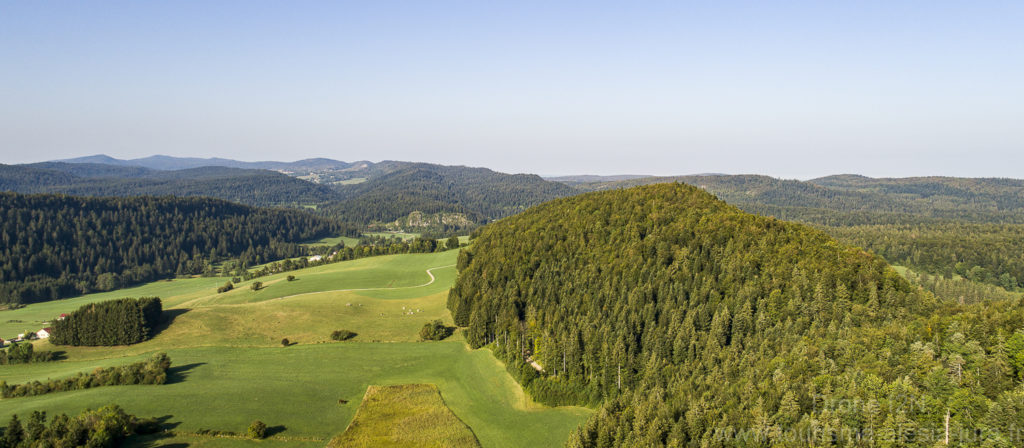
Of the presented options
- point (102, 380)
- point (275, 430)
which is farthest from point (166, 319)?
point (275, 430)

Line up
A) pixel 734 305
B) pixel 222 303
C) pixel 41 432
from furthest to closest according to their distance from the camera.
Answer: pixel 222 303, pixel 734 305, pixel 41 432

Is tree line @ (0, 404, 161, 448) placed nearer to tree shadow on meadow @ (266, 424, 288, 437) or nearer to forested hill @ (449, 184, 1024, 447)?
tree shadow on meadow @ (266, 424, 288, 437)

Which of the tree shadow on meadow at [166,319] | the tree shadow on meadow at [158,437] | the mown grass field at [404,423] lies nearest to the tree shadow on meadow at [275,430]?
the mown grass field at [404,423]

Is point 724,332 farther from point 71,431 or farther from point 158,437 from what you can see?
point 71,431

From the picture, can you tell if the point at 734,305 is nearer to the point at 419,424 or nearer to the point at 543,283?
the point at 543,283

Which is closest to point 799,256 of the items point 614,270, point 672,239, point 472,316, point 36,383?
point 672,239

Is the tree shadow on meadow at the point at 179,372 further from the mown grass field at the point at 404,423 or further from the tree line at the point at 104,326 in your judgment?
the mown grass field at the point at 404,423
